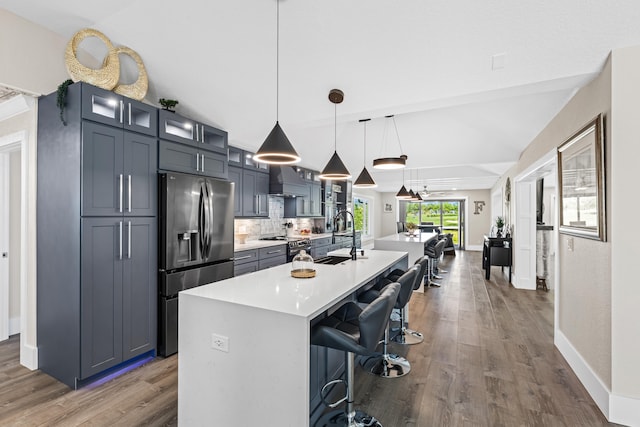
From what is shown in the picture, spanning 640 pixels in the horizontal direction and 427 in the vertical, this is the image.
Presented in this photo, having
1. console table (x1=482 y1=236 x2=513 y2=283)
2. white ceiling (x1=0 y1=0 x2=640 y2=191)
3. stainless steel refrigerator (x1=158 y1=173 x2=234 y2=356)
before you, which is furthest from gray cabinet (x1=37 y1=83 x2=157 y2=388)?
console table (x1=482 y1=236 x2=513 y2=283)

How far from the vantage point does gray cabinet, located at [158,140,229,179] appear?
10.0 feet

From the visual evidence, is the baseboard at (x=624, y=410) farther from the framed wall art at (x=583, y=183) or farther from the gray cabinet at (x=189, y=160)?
the gray cabinet at (x=189, y=160)

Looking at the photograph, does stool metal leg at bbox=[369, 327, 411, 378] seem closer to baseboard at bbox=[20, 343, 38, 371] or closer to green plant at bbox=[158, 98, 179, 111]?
baseboard at bbox=[20, 343, 38, 371]

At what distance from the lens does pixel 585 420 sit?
6.80 ft

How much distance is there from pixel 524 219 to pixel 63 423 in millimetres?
6628

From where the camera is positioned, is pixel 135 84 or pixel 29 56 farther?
pixel 135 84

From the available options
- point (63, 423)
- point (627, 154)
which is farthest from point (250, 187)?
point (627, 154)

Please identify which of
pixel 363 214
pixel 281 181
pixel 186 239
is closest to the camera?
pixel 186 239

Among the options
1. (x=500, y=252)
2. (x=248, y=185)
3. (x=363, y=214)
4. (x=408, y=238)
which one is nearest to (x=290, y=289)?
(x=248, y=185)

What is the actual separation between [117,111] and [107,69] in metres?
0.37

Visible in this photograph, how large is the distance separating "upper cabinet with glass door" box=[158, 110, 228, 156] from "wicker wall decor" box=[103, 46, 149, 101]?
254 mm

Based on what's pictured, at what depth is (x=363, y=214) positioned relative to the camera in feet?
37.1

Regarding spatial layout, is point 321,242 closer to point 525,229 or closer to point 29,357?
point 525,229

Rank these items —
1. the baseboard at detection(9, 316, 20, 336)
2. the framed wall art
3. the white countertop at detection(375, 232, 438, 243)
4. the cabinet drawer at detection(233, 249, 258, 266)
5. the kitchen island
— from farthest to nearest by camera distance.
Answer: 1. the white countertop at detection(375, 232, 438, 243)
2. the cabinet drawer at detection(233, 249, 258, 266)
3. the baseboard at detection(9, 316, 20, 336)
4. the framed wall art
5. the kitchen island
